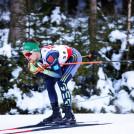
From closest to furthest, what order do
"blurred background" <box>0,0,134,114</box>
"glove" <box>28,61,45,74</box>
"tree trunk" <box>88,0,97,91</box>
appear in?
"glove" <box>28,61,45,74</box>, "blurred background" <box>0,0,134,114</box>, "tree trunk" <box>88,0,97,91</box>

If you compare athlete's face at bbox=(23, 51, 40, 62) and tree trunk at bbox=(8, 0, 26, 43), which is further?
tree trunk at bbox=(8, 0, 26, 43)

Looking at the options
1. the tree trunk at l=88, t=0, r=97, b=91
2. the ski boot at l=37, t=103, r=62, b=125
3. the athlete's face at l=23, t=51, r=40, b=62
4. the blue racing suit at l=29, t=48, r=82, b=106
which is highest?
the tree trunk at l=88, t=0, r=97, b=91

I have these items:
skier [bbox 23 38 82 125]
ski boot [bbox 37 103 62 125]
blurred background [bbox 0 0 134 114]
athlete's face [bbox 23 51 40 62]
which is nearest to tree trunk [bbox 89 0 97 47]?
blurred background [bbox 0 0 134 114]

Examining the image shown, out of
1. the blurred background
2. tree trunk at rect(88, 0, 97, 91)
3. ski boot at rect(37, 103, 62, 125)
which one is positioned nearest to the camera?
ski boot at rect(37, 103, 62, 125)

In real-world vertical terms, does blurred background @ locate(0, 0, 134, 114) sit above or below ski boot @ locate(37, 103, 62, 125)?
above

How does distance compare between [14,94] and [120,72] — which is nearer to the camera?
[14,94]

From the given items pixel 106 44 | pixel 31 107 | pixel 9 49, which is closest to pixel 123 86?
pixel 106 44

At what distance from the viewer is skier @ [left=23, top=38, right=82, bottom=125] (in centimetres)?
338

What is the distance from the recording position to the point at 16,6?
702 cm

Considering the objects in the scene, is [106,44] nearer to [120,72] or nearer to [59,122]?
[120,72]

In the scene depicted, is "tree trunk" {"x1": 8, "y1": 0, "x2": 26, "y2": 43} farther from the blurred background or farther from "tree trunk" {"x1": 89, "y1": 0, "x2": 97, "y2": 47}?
"tree trunk" {"x1": 89, "y1": 0, "x2": 97, "y2": 47}

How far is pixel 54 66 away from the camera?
11.1 feet

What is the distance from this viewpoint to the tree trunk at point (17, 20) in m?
6.48

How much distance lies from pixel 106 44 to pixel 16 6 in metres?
2.59
